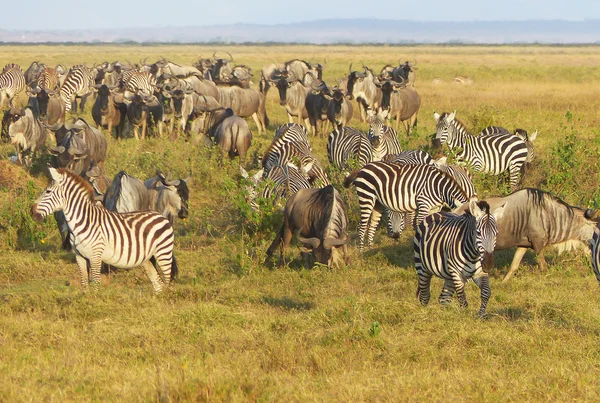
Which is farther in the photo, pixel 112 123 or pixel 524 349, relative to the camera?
pixel 112 123

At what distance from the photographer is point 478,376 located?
6.57m

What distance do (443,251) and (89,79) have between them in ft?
71.7

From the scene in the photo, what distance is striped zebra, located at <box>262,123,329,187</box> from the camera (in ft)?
46.5

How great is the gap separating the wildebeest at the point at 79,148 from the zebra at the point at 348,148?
14.8 ft

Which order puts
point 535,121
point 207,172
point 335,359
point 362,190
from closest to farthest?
point 335,359
point 362,190
point 207,172
point 535,121

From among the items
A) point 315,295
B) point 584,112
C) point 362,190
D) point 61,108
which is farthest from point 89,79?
point 315,295

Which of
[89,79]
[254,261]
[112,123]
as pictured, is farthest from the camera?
[89,79]

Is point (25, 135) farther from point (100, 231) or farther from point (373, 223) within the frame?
point (100, 231)

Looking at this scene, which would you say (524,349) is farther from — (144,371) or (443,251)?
(144,371)

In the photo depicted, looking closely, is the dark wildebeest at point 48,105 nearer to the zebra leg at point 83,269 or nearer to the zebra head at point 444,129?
the zebra head at point 444,129

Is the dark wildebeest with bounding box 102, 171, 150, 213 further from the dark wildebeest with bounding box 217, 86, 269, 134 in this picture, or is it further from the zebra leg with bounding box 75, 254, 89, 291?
the dark wildebeest with bounding box 217, 86, 269, 134

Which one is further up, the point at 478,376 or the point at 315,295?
the point at 478,376

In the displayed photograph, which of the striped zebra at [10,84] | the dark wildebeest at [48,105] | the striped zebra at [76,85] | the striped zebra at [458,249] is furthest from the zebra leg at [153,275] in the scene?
the striped zebra at [10,84]

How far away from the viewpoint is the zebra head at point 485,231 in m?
7.93
